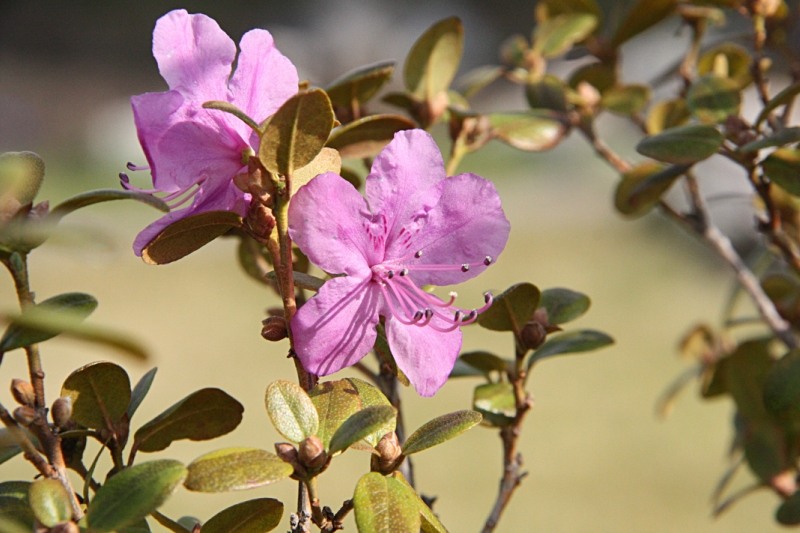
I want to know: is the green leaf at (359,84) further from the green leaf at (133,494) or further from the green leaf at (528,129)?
the green leaf at (133,494)

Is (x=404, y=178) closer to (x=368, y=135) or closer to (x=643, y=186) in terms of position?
(x=368, y=135)

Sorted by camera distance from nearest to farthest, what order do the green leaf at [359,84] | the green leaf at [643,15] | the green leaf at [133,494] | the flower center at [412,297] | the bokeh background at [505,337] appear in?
the green leaf at [133,494] < the flower center at [412,297] < the green leaf at [359,84] < the green leaf at [643,15] < the bokeh background at [505,337]

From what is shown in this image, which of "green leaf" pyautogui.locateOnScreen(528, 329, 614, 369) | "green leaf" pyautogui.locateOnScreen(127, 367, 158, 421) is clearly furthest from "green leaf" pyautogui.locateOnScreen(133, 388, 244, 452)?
"green leaf" pyautogui.locateOnScreen(528, 329, 614, 369)

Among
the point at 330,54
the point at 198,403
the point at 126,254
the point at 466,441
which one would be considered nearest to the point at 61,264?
the point at 126,254

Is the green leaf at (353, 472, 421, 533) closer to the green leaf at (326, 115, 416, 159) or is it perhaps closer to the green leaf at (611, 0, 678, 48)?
the green leaf at (326, 115, 416, 159)

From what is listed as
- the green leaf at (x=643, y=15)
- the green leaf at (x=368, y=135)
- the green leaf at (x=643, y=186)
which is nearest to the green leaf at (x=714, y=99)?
the green leaf at (x=643, y=186)
